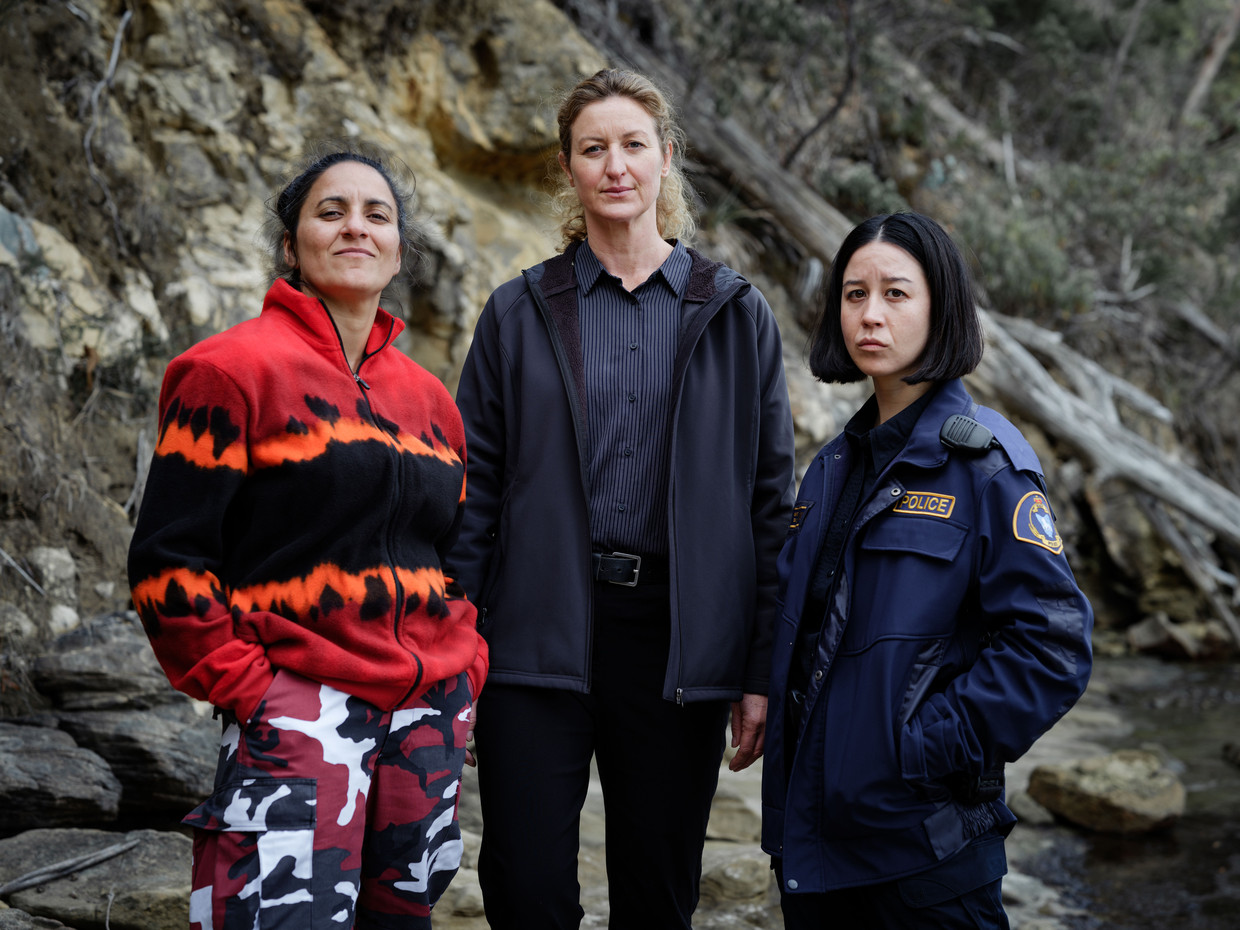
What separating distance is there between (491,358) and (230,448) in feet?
2.90

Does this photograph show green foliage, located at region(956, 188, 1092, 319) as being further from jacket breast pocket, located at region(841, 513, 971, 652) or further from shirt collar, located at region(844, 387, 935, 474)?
jacket breast pocket, located at region(841, 513, 971, 652)

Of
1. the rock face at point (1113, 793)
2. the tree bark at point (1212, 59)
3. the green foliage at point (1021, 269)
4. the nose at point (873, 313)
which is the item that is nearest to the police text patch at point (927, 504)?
the nose at point (873, 313)

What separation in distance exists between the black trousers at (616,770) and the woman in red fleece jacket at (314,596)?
0.24m

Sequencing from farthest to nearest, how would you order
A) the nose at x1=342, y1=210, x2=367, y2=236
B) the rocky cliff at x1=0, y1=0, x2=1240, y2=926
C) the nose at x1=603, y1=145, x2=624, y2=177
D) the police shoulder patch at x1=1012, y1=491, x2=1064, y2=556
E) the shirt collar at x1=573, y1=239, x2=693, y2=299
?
the rocky cliff at x1=0, y1=0, x2=1240, y2=926 < the shirt collar at x1=573, y1=239, x2=693, y2=299 < the nose at x1=603, y1=145, x2=624, y2=177 < the nose at x1=342, y1=210, x2=367, y2=236 < the police shoulder patch at x1=1012, y1=491, x2=1064, y2=556

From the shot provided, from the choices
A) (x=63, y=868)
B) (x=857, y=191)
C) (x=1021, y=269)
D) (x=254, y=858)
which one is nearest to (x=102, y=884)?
(x=63, y=868)

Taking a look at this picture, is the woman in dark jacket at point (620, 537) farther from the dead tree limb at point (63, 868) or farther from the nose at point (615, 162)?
the dead tree limb at point (63, 868)

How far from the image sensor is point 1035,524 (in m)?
1.92

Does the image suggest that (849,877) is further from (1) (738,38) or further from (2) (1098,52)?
(2) (1098,52)

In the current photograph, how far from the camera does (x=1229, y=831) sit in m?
5.26

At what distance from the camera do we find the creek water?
14.1 feet

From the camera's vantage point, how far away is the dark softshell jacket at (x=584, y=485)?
2.40 metres

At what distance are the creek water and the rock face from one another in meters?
0.08

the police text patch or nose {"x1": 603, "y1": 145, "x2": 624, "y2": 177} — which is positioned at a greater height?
nose {"x1": 603, "y1": 145, "x2": 624, "y2": 177}

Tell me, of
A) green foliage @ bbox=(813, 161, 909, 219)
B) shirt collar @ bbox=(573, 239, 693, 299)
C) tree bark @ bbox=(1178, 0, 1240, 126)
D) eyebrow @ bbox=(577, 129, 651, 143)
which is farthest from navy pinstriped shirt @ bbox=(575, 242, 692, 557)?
tree bark @ bbox=(1178, 0, 1240, 126)
